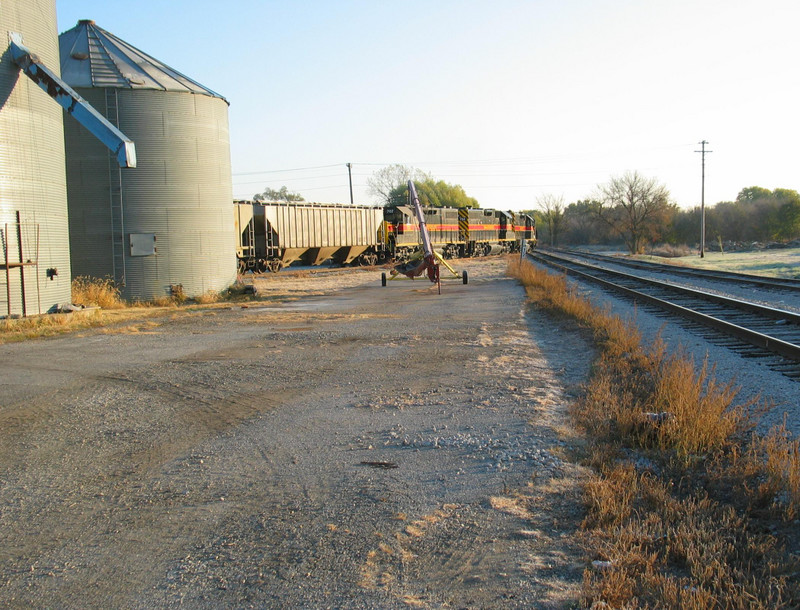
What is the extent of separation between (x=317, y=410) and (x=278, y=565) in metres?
3.53

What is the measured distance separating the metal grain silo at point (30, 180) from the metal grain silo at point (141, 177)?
3.20 meters

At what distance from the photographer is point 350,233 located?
39938mm

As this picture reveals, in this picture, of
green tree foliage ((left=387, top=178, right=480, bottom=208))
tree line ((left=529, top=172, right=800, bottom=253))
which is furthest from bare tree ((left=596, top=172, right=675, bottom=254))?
green tree foliage ((left=387, top=178, right=480, bottom=208))

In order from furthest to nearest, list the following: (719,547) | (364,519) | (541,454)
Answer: (541,454) → (364,519) → (719,547)

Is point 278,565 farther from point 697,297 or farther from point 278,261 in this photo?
point 278,261

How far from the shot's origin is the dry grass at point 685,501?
3.35m

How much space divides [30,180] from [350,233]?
25.1m

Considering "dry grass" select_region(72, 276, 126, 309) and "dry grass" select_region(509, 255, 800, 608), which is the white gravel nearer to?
"dry grass" select_region(509, 255, 800, 608)

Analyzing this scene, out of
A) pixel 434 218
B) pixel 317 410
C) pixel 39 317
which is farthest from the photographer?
pixel 434 218

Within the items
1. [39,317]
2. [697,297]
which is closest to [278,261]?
[39,317]

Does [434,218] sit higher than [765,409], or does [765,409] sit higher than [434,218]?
[434,218]

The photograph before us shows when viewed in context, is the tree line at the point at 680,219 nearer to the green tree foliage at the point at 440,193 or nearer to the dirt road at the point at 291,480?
the green tree foliage at the point at 440,193

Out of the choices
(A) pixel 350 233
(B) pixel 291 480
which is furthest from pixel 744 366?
(A) pixel 350 233

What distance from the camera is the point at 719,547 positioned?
3736 mm
